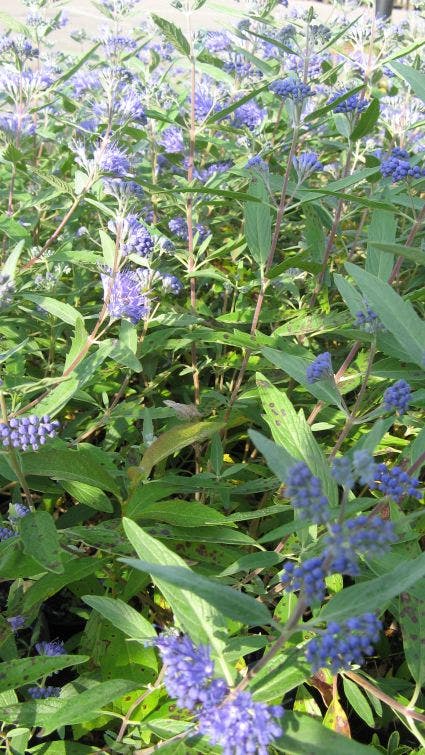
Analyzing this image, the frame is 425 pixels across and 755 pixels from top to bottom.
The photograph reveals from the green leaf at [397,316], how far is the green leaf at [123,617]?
847 mm

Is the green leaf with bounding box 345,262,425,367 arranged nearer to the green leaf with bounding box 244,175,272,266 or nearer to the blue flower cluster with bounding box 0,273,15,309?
the green leaf with bounding box 244,175,272,266

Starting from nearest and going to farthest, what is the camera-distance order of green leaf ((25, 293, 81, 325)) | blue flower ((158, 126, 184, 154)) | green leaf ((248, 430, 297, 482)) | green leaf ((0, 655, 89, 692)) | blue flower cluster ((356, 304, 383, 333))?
green leaf ((248, 430, 297, 482)) → green leaf ((0, 655, 89, 692)) → blue flower cluster ((356, 304, 383, 333)) → green leaf ((25, 293, 81, 325)) → blue flower ((158, 126, 184, 154))

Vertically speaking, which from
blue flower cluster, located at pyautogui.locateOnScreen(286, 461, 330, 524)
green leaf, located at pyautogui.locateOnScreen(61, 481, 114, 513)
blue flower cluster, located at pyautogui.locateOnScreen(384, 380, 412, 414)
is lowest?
green leaf, located at pyautogui.locateOnScreen(61, 481, 114, 513)

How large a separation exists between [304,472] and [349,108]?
76.6 inches

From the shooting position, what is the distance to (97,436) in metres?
3.07

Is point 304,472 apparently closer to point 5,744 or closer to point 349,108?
point 5,744

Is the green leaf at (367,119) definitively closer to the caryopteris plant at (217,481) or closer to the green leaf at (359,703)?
the caryopteris plant at (217,481)

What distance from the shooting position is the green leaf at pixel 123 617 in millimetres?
1605

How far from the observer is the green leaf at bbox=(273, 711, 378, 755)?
1170mm

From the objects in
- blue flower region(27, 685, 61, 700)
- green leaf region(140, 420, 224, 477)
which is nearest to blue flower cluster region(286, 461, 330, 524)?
green leaf region(140, 420, 224, 477)

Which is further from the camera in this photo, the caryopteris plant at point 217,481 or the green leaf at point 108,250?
the green leaf at point 108,250

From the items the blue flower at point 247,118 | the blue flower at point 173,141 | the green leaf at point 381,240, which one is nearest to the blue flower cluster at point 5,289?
the green leaf at point 381,240

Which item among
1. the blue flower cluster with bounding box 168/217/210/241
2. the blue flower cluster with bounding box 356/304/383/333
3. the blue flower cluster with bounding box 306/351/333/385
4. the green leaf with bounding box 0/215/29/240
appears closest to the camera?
the blue flower cluster with bounding box 306/351/333/385

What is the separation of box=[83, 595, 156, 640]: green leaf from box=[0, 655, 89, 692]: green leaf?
98mm
